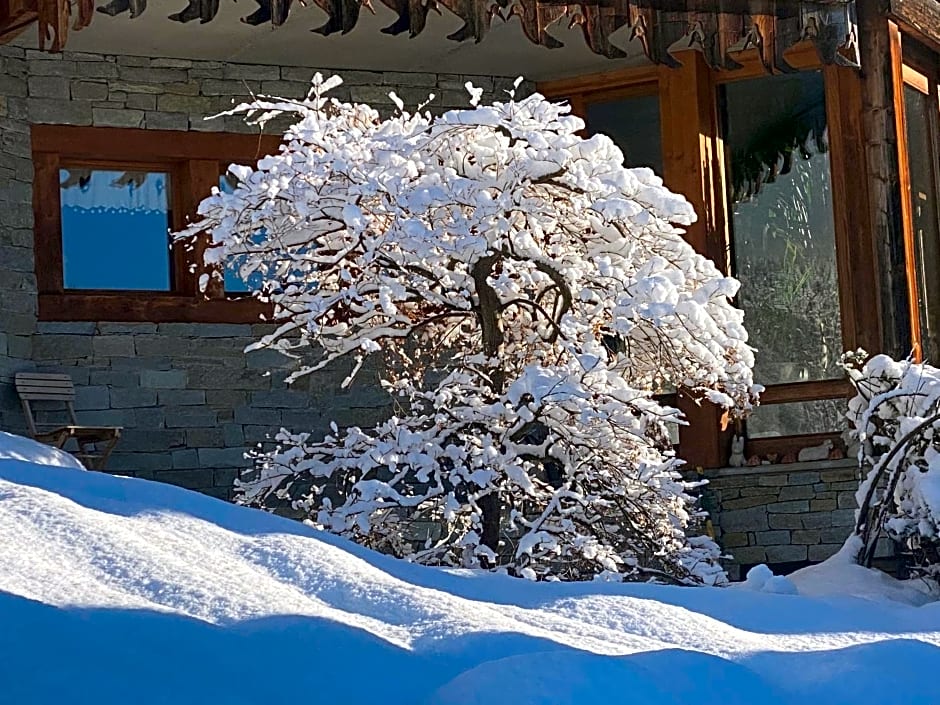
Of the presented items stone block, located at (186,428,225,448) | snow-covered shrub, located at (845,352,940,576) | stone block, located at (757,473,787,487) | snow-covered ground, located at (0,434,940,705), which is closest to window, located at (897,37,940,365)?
stone block, located at (757,473,787,487)

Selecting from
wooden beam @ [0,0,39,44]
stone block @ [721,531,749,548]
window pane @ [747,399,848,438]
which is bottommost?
stone block @ [721,531,749,548]

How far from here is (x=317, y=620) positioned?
3.00 m

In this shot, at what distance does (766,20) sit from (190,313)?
337 cm

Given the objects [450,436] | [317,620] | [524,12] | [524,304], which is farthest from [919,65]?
[317,620]

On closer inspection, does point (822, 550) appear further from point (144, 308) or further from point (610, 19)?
point (144, 308)

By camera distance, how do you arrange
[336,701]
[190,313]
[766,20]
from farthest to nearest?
[190,313] → [766,20] → [336,701]

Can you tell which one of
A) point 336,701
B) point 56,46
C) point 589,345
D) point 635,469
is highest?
point 56,46

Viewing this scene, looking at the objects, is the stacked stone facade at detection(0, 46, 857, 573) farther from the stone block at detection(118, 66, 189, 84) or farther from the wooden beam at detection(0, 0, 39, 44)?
the wooden beam at detection(0, 0, 39, 44)

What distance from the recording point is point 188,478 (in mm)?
7855

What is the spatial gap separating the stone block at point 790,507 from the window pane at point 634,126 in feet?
6.57

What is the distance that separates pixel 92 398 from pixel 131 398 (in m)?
0.20

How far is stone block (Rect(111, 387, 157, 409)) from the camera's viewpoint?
7809 mm

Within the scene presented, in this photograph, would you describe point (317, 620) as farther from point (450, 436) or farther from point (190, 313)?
point (190, 313)

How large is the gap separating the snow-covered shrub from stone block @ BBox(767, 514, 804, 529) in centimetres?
186
